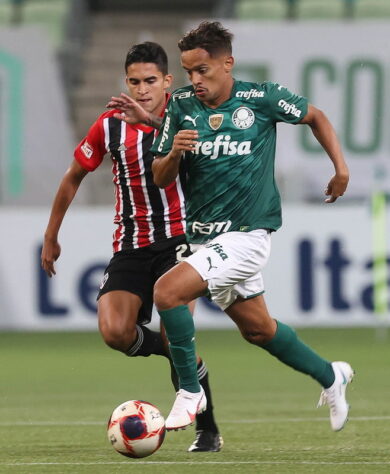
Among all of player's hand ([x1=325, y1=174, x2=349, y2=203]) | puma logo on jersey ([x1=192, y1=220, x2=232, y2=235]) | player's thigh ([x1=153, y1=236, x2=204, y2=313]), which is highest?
player's hand ([x1=325, y1=174, x2=349, y2=203])

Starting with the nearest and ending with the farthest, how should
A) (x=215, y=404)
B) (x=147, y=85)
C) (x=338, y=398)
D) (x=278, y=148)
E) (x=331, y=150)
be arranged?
(x=331, y=150) → (x=338, y=398) → (x=147, y=85) → (x=215, y=404) → (x=278, y=148)

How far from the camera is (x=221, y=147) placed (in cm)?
639

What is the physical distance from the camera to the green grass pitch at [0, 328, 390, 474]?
6105 millimetres

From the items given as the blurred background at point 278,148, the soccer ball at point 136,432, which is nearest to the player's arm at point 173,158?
the soccer ball at point 136,432

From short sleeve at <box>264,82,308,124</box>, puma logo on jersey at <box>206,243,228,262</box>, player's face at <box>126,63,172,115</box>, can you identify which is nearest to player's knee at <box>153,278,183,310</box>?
puma logo on jersey at <box>206,243,228,262</box>

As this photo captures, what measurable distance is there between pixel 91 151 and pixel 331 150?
1.32m

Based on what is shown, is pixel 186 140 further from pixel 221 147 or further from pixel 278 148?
pixel 278 148

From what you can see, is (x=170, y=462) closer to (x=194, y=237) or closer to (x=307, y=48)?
(x=194, y=237)

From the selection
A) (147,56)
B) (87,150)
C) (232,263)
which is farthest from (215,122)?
(87,150)

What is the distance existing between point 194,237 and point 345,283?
304 inches

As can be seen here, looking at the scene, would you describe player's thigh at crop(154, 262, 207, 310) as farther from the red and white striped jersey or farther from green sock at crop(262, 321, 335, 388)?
the red and white striped jersey

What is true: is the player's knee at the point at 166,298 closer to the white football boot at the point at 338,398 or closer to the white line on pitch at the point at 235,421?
the white football boot at the point at 338,398

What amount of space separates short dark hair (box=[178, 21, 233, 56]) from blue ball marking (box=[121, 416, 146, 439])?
1.73 metres

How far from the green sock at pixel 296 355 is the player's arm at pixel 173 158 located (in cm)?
96
